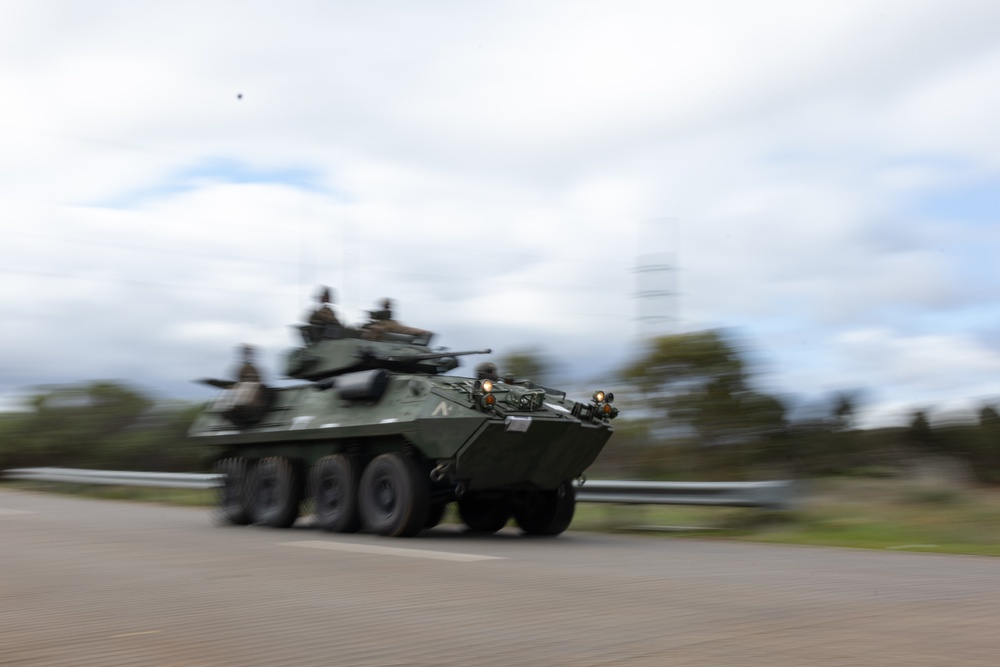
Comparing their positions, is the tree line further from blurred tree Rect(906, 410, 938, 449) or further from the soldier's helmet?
the soldier's helmet

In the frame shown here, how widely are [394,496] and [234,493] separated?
4.11 m

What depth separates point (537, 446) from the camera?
1334 centimetres

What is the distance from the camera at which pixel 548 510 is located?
14602 mm

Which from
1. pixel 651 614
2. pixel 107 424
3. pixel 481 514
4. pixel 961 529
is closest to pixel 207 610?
pixel 651 614

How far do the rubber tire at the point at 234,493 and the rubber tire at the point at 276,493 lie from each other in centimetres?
22

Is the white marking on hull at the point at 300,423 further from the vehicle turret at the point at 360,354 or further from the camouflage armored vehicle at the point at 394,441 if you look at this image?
the vehicle turret at the point at 360,354

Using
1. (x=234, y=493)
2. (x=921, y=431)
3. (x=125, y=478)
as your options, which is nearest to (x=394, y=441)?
(x=234, y=493)

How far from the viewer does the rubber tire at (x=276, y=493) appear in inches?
613

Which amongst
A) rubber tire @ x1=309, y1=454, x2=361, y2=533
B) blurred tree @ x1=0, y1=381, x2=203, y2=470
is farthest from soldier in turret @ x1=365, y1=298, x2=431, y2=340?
blurred tree @ x1=0, y1=381, x2=203, y2=470

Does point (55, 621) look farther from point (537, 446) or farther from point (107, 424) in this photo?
point (107, 424)

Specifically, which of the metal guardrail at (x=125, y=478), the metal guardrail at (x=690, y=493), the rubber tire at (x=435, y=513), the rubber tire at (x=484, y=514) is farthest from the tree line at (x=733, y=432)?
the rubber tire at (x=435, y=513)

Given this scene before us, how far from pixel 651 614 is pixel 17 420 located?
1032 inches

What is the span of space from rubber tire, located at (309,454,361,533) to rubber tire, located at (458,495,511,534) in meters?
1.65

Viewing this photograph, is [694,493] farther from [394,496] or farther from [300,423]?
[300,423]
